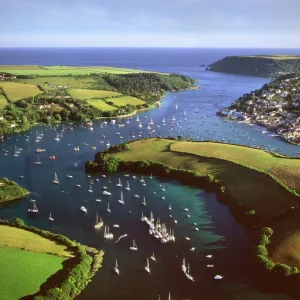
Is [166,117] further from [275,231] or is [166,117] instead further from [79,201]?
[275,231]

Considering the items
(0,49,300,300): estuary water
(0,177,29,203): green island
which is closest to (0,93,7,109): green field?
(0,49,300,300): estuary water

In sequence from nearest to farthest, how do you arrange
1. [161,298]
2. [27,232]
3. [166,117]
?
1. [161,298]
2. [27,232]
3. [166,117]

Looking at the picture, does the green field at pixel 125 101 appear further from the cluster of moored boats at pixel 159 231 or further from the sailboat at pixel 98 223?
the cluster of moored boats at pixel 159 231

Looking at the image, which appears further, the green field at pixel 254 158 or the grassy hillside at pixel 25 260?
the green field at pixel 254 158

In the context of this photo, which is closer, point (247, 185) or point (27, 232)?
point (27, 232)

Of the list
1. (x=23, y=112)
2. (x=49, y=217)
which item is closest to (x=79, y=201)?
(x=49, y=217)

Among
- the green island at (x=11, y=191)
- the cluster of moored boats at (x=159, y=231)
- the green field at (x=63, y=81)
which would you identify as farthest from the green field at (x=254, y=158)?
the green field at (x=63, y=81)

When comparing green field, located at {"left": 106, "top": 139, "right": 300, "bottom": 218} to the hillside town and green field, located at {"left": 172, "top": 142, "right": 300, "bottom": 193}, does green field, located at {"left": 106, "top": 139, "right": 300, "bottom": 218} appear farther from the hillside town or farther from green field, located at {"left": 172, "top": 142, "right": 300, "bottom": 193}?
the hillside town
